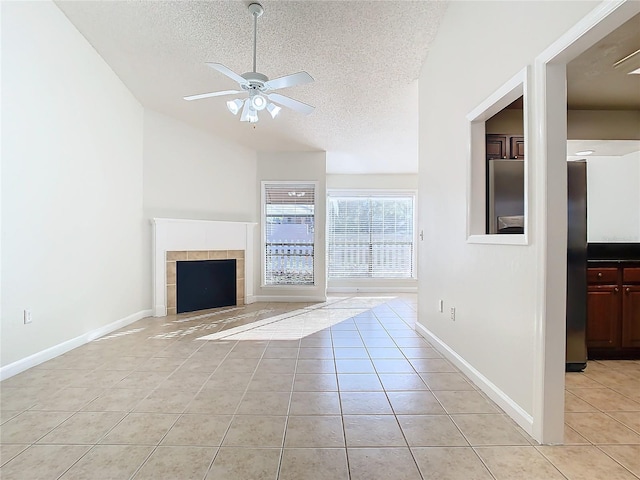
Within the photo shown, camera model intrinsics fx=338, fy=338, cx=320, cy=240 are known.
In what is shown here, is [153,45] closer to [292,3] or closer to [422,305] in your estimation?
[292,3]

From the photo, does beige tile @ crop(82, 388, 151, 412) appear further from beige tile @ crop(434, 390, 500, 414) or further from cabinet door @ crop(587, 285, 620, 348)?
cabinet door @ crop(587, 285, 620, 348)

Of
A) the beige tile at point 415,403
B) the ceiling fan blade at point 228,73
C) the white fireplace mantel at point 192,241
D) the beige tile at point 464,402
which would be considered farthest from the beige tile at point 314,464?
the white fireplace mantel at point 192,241

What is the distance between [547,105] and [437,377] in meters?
2.07

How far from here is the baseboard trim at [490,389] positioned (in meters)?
1.98

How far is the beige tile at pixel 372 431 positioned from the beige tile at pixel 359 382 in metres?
0.39

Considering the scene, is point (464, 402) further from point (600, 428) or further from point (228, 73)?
point (228, 73)

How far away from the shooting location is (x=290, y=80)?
107 inches

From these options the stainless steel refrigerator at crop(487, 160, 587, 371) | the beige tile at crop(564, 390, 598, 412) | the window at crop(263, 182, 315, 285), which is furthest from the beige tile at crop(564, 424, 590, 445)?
the window at crop(263, 182, 315, 285)

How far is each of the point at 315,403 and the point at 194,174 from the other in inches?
162

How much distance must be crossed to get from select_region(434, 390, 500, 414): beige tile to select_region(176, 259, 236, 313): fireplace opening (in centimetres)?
396

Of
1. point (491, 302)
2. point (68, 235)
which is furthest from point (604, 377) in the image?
point (68, 235)

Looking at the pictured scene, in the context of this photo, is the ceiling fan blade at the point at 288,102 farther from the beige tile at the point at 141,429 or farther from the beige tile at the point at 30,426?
the beige tile at the point at 30,426

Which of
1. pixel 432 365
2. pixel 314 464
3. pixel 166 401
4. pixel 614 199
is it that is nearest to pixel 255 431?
pixel 314 464

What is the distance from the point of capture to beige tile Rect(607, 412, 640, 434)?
202 cm
